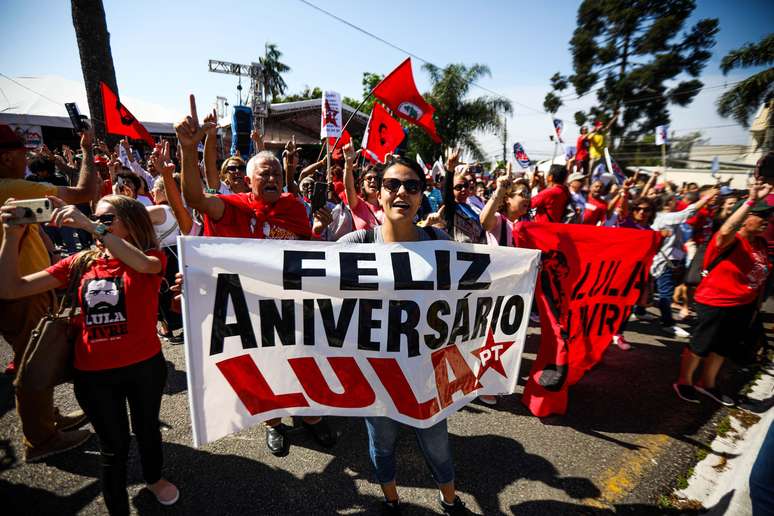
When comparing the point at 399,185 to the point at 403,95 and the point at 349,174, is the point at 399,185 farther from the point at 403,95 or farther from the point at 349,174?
the point at 403,95

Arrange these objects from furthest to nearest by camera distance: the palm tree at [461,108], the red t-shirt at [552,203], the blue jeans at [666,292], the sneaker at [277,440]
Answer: the palm tree at [461,108]
the blue jeans at [666,292]
the red t-shirt at [552,203]
the sneaker at [277,440]

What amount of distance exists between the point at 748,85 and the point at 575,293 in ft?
73.2

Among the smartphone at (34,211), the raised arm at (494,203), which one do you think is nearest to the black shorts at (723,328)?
the raised arm at (494,203)

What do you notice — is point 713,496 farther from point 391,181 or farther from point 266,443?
point 266,443

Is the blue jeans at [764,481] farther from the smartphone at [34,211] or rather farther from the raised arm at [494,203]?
the smartphone at [34,211]

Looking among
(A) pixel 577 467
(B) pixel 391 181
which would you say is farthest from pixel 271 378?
(A) pixel 577 467

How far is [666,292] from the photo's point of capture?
530cm

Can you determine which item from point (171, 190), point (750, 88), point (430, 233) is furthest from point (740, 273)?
point (750, 88)

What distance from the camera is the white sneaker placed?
505 cm

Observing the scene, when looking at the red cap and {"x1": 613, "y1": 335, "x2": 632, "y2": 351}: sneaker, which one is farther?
{"x1": 613, "y1": 335, "x2": 632, "y2": 351}: sneaker

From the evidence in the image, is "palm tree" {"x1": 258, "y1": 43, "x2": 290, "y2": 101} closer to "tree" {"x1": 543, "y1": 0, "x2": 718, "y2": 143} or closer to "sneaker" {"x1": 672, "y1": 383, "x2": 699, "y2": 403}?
"tree" {"x1": 543, "y1": 0, "x2": 718, "y2": 143}

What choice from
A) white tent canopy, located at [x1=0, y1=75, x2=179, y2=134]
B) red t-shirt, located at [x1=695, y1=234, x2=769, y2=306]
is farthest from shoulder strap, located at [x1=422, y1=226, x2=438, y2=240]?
white tent canopy, located at [x1=0, y1=75, x2=179, y2=134]

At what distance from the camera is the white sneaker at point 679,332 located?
5.05 metres

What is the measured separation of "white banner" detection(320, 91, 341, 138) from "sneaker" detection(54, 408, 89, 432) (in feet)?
13.6
